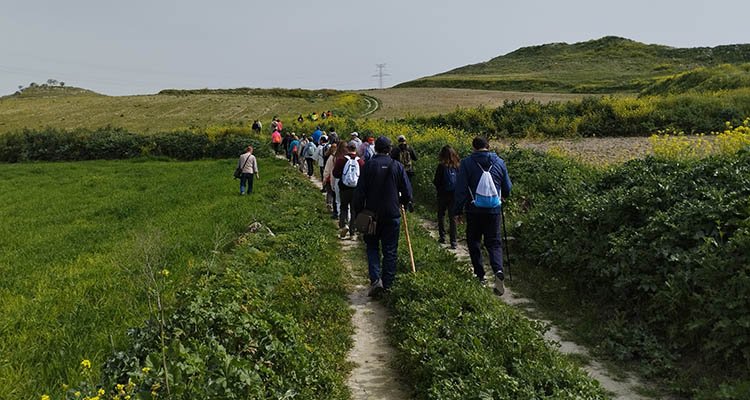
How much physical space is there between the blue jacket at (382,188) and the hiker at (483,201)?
0.93 m

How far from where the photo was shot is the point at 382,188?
7266 millimetres

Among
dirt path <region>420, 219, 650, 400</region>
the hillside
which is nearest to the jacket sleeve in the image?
dirt path <region>420, 219, 650, 400</region>

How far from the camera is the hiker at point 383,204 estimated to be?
23.8ft

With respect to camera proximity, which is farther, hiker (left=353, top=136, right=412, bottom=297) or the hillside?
the hillside

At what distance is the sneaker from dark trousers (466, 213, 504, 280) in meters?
1.53

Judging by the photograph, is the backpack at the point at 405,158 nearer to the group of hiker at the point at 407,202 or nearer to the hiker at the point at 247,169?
the group of hiker at the point at 407,202

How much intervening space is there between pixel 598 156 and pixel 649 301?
1290cm

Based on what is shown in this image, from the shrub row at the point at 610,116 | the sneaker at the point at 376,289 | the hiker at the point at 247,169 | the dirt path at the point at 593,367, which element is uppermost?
the shrub row at the point at 610,116

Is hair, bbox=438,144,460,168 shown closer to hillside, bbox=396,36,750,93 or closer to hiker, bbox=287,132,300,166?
hiker, bbox=287,132,300,166

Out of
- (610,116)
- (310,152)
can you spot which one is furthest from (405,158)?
(610,116)

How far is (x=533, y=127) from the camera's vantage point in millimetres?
27438

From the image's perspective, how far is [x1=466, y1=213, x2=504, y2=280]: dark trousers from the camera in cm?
744

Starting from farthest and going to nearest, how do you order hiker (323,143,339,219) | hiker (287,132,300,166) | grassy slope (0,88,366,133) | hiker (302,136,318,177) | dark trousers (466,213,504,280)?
grassy slope (0,88,366,133) < hiker (287,132,300,166) < hiker (302,136,318,177) < hiker (323,143,339,219) < dark trousers (466,213,504,280)

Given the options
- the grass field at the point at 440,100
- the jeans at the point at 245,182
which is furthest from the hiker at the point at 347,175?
the grass field at the point at 440,100
